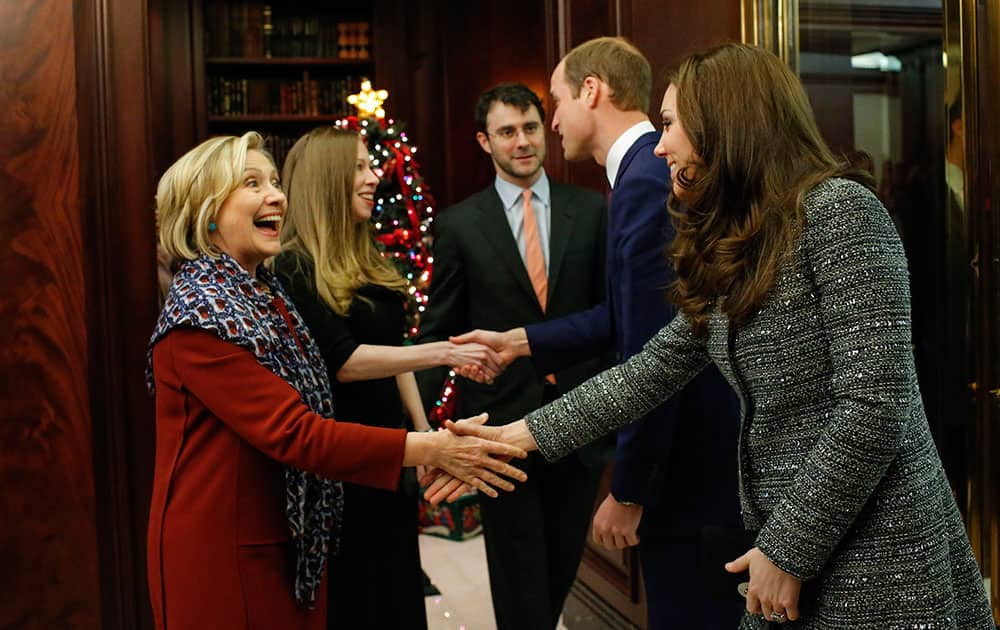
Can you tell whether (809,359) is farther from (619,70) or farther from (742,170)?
(619,70)

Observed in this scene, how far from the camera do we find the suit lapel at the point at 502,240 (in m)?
3.18

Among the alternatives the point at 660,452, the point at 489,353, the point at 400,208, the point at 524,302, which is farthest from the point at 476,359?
the point at 400,208

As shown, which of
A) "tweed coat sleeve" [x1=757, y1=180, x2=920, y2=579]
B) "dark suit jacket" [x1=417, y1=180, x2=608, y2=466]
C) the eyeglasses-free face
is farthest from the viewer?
the eyeglasses-free face

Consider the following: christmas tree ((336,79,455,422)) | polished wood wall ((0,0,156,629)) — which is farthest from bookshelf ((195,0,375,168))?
polished wood wall ((0,0,156,629))

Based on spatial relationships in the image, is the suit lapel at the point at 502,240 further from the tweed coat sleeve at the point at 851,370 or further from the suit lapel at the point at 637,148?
the tweed coat sleeve at the point at 851,370

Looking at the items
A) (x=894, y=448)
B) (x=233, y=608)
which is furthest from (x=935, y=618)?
(x=233, y=608)

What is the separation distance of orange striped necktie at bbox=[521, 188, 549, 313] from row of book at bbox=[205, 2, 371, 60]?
14.7 feet

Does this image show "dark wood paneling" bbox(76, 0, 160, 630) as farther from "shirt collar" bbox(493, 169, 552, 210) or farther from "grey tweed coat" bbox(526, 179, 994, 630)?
"grey tweed coat" bbox(526, 179, 994, 630)

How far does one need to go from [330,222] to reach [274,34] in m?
5.25

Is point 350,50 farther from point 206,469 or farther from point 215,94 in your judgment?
point 206,469

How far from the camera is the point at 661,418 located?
203 cm

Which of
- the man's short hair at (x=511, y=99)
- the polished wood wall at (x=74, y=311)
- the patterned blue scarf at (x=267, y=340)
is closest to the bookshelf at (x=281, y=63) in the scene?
the man's short hair at (x=511, y=99)

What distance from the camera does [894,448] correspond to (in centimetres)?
132

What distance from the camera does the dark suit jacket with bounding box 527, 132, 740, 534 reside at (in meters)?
2.05
